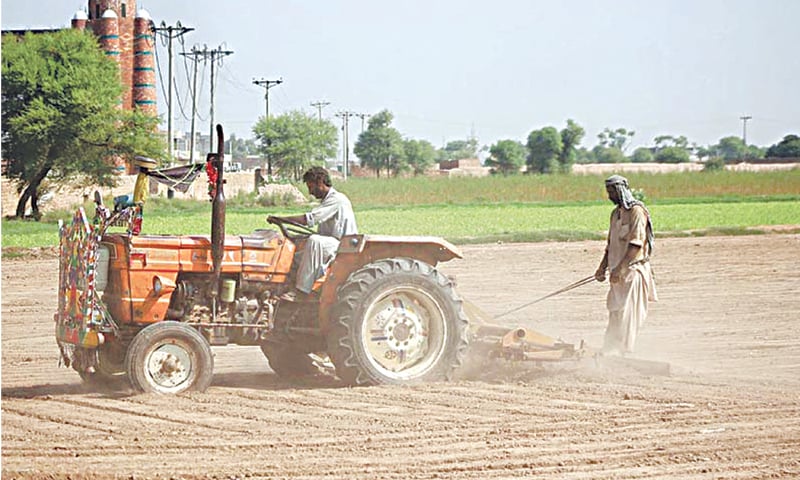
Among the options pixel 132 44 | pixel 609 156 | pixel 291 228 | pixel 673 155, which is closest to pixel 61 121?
pixel 132 44

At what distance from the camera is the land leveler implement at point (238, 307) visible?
8117mm

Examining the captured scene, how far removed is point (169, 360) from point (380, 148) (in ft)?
253

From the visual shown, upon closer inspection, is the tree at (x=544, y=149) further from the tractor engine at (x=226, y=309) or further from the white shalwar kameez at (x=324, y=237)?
the tractor engine at (x=226, y=309)

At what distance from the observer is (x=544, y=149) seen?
86.1 metres

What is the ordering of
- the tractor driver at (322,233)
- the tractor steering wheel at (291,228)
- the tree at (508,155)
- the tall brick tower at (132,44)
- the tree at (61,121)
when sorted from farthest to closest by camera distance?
the tree at (508,155) → the tall brick tower at (132,44) → the tree at (61,121) → the tractor driver at (322,233) → the tractor steering wheel at (291,228)

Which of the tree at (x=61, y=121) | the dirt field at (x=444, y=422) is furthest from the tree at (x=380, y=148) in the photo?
the dirt field at (x=444, y=422)

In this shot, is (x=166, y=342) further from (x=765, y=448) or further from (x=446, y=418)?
(x=765, y=448)

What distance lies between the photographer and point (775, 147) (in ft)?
229

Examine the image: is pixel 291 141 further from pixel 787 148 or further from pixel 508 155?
pixel 508 155

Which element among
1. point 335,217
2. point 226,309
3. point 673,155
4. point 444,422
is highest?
point 673,155

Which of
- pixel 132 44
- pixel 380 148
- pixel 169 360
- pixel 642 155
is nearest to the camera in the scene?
pixel 169 360

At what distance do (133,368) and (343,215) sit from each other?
1843 millimetres

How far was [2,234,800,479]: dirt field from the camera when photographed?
624cm

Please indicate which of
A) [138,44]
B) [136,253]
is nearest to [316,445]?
[136,253]
